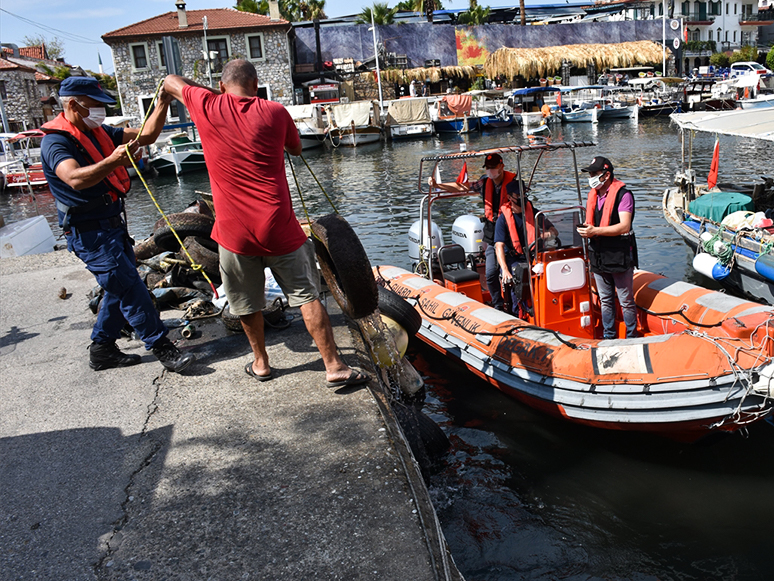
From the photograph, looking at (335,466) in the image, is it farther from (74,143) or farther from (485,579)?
(74,143)

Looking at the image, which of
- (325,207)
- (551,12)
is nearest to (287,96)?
(325,207)

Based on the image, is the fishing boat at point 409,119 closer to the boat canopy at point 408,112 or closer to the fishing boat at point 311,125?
the boat canopy at point 408,112

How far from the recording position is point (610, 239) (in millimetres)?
5980

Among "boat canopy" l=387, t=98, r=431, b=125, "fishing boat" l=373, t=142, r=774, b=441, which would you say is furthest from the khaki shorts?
"boat canopy" l=387, t=98, r=431, b=125

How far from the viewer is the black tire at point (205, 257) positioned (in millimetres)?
6918

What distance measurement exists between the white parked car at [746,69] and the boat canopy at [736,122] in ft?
136

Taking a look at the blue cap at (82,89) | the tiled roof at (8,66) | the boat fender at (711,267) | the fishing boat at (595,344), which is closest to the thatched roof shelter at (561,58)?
the tiled roof at (8,66)

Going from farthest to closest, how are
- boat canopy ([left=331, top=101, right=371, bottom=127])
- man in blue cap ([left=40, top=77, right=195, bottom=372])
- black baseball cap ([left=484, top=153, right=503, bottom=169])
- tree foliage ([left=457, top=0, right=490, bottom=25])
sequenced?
tree foliage ([left=457, top=0, right=490, bottom=25]) < boat canopy ([left=331, top=101, right=371, bottom=127]) < black baseball cap ([left=484, top=153, right=503, bottom=169]) < man in blue cap ([left=40, top=77, right=195, bottom=372])

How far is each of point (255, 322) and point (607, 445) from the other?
3389mm

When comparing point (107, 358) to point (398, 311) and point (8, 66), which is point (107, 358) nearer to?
point (398, 311)

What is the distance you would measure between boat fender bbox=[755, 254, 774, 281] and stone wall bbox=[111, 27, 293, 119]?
133ft

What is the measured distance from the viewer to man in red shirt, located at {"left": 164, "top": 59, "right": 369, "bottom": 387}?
3.57m

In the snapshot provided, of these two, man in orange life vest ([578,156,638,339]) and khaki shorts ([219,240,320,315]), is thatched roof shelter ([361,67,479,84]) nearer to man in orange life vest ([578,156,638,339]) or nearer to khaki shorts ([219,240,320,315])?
man in orange life vest ([578,156,638,339])

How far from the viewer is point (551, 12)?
225ft
